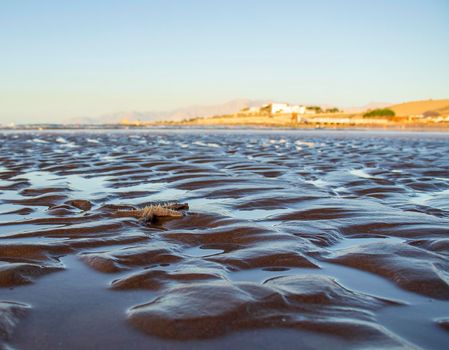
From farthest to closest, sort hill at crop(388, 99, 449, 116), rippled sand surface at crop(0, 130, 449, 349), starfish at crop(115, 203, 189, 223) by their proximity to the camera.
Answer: hill at crop(388, 99, 449, 116) → starfish at crop(115, 203, 189, 223) → rippled sand surface at crop(0, 130, 449, 349)

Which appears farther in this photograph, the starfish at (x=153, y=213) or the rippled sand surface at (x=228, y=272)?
the starfish at (x=153, y=213)

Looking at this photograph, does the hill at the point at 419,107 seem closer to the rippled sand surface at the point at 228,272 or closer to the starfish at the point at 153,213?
the rippled sand surface at the point at 228,272

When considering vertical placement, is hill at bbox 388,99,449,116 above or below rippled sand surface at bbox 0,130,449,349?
below

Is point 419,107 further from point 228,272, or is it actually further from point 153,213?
point 228,272

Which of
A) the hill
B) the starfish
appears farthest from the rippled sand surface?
the hill

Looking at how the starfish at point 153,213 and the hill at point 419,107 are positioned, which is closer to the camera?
the starfish at point 153,213

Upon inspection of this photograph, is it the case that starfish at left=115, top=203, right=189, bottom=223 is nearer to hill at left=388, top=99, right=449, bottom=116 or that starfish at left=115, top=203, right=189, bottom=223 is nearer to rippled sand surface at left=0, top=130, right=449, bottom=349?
rippled sand surface at left=0, top=130, right=449, bottom=349

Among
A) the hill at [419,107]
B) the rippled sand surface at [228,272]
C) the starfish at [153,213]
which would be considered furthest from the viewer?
the hill at [419,107]

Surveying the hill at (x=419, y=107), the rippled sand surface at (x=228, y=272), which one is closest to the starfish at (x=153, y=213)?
the rippled sand surface at (x=228, y=272)

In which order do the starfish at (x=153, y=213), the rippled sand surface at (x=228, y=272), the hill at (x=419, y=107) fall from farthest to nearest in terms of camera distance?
the hill at (x=419, y=107) < the starfish at (x=153, y=213) < the rippled sand surface at (x=228, y=272)

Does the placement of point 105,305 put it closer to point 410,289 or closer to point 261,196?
point 410,289

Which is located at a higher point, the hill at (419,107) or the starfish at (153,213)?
the starfish at (153,213)

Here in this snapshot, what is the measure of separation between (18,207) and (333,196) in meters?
3.43

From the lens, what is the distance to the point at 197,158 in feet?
37.1
